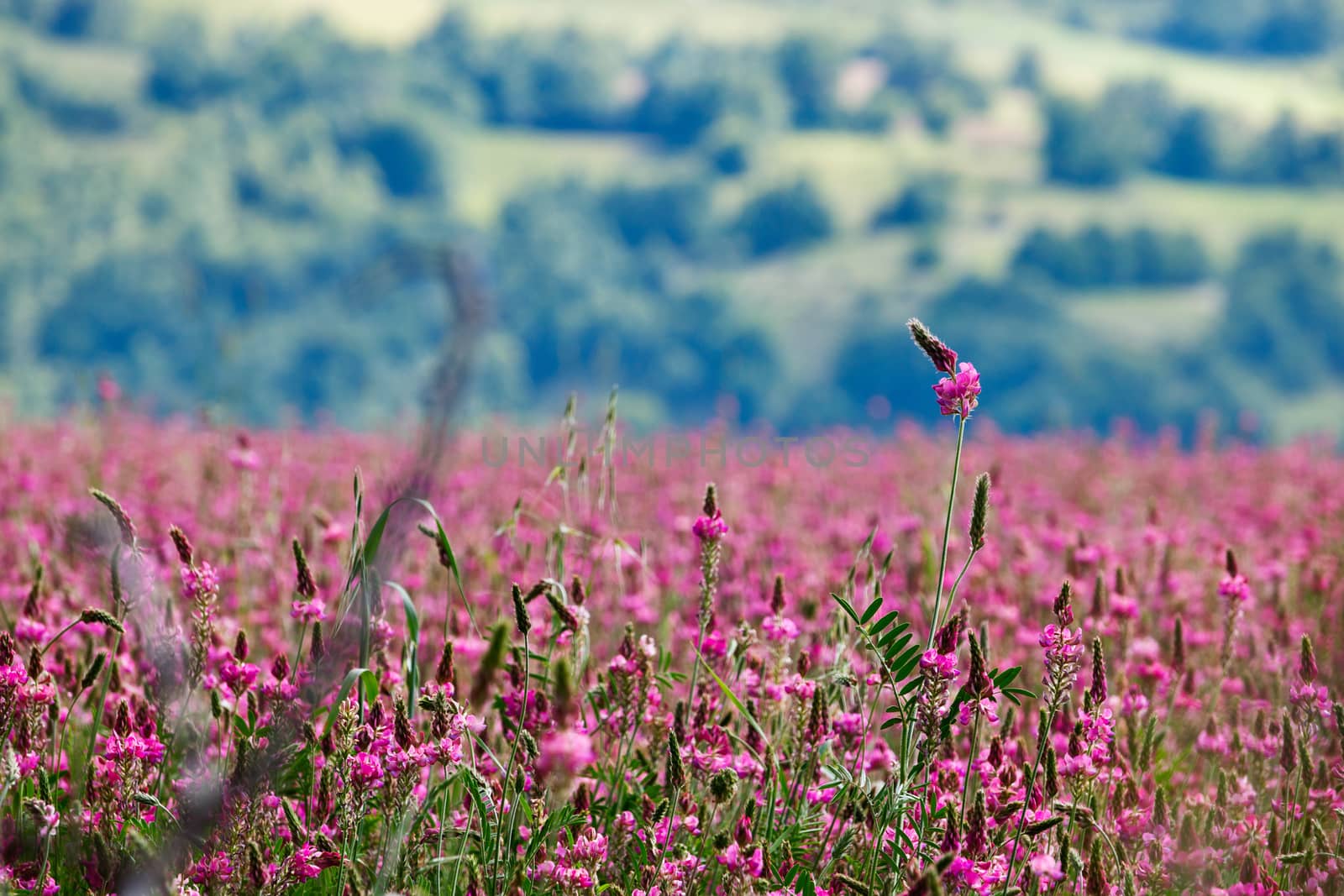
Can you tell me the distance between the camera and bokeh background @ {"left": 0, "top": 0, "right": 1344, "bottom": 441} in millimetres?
103125

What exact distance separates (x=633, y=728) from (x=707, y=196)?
135m

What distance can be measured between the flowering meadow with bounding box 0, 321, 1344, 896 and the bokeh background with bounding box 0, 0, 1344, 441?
78.0m

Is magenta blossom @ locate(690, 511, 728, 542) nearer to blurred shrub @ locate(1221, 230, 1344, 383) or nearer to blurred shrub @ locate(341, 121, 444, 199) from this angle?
Answer: blurred shrub @ locate(1221, 230, 1344, 383)

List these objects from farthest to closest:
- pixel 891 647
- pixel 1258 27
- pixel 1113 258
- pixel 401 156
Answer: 1. pixel 1258 27
2. pixel 401 156
3. pixel 1113 258
4. pixel 891 647

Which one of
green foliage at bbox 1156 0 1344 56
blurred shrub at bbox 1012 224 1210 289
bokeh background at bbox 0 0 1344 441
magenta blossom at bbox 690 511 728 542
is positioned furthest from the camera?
green foliage at bbox 1156 0 1344 56

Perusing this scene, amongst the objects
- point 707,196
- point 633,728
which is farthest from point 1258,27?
point 633,728

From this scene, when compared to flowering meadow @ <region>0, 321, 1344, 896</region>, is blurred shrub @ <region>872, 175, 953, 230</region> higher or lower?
higher

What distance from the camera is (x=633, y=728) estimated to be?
326 cm

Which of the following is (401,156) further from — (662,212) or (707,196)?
(707,196)

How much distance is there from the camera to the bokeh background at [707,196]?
10312cm

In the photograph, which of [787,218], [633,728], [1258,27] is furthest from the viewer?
[1258,27]

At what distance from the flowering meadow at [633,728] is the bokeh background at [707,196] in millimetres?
77964

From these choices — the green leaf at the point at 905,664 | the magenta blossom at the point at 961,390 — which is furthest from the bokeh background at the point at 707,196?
the magenta blossom at the point at 961,390

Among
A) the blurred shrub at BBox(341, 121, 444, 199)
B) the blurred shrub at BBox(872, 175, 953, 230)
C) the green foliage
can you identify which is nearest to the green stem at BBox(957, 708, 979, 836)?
the blurred shrub at BBox(872, 175, 953, 230)
